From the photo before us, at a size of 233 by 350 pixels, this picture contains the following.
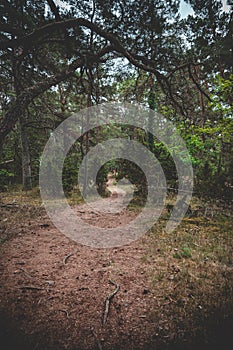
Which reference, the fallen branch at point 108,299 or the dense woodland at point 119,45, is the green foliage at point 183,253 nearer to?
the fallen branch at point 108,299

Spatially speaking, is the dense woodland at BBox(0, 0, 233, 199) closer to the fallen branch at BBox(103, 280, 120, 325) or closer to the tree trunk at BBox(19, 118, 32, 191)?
the fallen branch at BBox(103, 280, 120, 325)

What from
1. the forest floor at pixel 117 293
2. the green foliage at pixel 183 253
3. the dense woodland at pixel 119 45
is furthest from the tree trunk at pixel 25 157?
the green foliage at pixel 183 253

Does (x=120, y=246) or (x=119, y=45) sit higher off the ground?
(x=119, y=45)

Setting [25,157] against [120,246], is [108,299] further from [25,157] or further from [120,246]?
[25,157]

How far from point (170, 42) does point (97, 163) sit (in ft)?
26.1

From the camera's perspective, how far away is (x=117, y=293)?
10.2ft

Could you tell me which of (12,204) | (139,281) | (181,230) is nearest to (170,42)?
(181,230)

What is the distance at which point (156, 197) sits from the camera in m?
9.20

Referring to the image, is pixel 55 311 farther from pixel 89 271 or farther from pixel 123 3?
pixel 123 3

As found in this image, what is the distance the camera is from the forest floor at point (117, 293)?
228cm

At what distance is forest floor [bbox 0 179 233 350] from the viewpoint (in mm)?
2275


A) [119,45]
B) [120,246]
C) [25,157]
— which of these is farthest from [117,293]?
[25,157]

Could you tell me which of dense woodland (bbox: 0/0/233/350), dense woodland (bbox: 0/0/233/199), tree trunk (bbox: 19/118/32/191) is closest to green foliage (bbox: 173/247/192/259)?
dense woodland (bbox: 0/0/233/350)

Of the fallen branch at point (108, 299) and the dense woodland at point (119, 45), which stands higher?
the dense woodland at point (119, 45)
